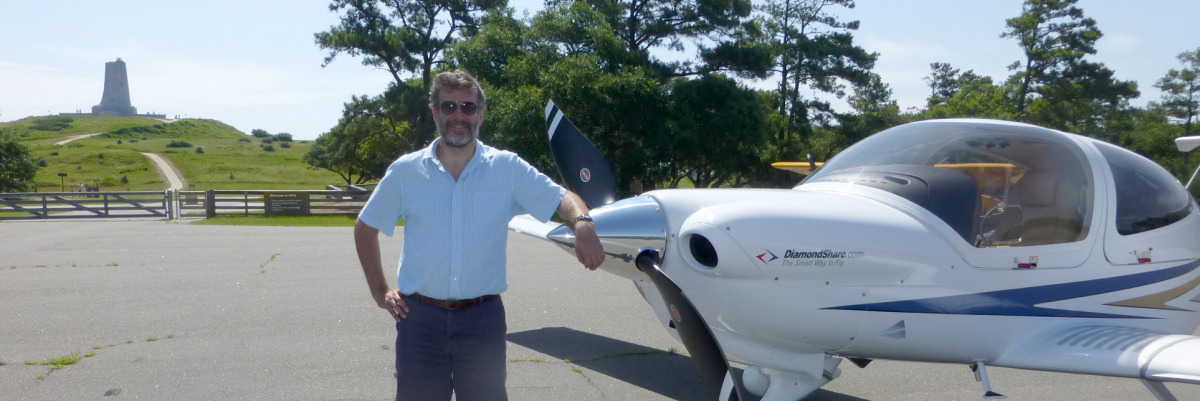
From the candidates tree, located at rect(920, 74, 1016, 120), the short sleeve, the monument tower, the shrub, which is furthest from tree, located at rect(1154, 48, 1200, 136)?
the monument tower

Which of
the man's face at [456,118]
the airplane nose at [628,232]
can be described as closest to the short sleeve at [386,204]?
the man's face at [456,118]

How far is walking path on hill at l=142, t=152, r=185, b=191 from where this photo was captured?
56.9 metres

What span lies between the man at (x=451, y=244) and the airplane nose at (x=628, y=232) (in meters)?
0.62

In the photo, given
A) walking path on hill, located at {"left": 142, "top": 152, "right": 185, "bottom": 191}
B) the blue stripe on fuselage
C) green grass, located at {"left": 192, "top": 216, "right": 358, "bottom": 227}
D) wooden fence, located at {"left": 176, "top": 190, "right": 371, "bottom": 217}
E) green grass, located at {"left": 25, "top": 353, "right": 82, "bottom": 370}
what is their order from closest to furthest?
the blue stripe on fuselage
green grass, located at {"left": 25, "top": 353, "right": 82, "bottom": 370}
green grass, located at {"left": 192, "top": 216, "right": 358, "bottom": 227}
wooden fence, located at {"left": 176, "top": 190, "right": 371, "bottom": 217}
walking path on hill, located at {"left": 142, "top": 152, "right": 185, "bottom": 191}

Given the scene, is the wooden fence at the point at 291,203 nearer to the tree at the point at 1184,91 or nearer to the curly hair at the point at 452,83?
the curly hair at the point at 452,83

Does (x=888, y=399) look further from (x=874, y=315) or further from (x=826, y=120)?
(x=826, y=120)

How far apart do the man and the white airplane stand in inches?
29.1

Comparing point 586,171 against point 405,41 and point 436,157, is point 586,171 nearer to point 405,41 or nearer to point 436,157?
point 436,157

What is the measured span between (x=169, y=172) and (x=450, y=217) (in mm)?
73562

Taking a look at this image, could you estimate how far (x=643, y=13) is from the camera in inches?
1119

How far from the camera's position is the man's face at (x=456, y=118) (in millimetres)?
2645

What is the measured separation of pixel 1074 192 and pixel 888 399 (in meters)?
1.54

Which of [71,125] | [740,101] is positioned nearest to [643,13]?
[740,101]

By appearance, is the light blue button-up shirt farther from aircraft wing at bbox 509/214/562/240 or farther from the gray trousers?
aircraft wing at bbox 509/214/562/240
